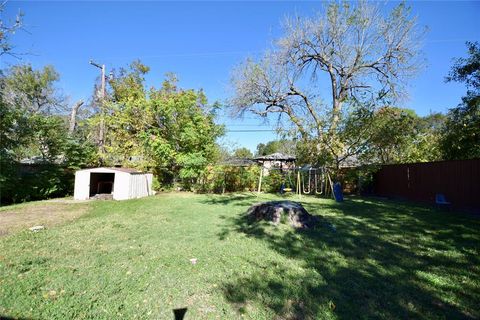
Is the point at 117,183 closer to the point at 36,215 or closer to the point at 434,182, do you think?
the point at 36,215

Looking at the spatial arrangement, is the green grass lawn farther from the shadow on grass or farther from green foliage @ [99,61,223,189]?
green foliage @ [99,61,223,189]

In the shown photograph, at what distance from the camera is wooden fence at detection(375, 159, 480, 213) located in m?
9.62

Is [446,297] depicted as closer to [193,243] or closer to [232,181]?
[193,243]

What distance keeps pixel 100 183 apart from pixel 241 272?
12845mm

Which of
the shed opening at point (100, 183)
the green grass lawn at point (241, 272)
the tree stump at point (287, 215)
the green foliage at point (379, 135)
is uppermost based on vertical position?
the green foliage at point (379, 135)

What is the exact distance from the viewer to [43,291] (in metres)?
3.36

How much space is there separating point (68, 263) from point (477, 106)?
13037 millimetres

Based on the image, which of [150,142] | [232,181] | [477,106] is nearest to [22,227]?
[150,142]

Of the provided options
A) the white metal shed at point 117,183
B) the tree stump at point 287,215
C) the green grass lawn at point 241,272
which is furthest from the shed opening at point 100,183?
the tree stump at point 287,215

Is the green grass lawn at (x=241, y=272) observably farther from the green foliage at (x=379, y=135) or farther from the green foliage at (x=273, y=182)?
the green foliage at (x=273, y=182)

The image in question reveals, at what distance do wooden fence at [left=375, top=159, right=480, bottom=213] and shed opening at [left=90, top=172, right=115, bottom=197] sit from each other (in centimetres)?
1454

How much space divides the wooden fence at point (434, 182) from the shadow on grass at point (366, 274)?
11.9 ft

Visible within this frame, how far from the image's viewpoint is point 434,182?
11.6 m

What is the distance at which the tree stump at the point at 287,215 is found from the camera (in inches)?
275
